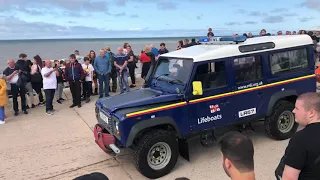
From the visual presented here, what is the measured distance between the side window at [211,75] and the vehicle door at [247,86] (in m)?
0.23

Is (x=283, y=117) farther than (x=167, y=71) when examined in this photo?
Yes

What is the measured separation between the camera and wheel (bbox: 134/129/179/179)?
4.71 meters

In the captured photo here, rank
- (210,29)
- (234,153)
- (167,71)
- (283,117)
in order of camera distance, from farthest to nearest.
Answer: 1. (210,29)
2. (283,117)
3. (167,71)
4. (234,153)

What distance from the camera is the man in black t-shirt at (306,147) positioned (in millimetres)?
2299

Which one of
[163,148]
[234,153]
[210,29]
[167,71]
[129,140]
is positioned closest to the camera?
[234,153]

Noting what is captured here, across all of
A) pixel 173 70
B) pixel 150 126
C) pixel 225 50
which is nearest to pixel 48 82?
pixel 173 70

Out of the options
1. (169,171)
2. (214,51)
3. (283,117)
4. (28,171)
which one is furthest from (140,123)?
(283,117)

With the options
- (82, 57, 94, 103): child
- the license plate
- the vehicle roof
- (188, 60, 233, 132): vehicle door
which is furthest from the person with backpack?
(188, 60, 233, 132): vehicle door

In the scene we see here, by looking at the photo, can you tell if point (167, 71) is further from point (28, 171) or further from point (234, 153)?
point (234, 153)

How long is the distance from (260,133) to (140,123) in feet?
10.6

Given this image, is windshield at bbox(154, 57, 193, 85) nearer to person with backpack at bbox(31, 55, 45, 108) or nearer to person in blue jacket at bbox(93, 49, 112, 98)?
person in blue jacket at bbox(93, 49, 112, 98)

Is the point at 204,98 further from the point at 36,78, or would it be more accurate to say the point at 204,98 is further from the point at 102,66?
the point at 36,78

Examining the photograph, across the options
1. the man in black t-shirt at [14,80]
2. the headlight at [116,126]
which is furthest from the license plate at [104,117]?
the man in black t-shirt at [14,80]

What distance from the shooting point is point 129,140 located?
4621 millimetres
